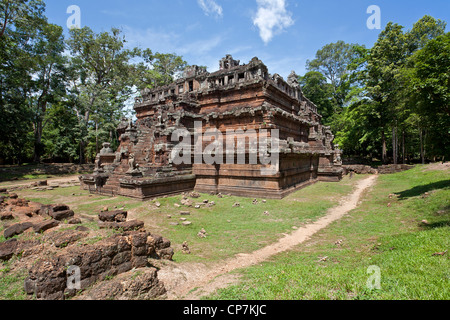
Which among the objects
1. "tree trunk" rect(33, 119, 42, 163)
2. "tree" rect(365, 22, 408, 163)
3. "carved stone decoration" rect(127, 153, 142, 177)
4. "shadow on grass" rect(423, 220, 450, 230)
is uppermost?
"tree" rect(365, 22, 408, 163)

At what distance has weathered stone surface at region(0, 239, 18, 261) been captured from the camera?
16.4 feet

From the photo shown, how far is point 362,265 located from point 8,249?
8.35m

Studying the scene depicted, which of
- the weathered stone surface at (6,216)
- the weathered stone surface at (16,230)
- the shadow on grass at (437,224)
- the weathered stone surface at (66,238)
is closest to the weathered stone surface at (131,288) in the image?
the weathered stone surface at (66,238)

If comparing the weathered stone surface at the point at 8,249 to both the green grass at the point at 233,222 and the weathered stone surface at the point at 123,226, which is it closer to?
the weathered stone surface at the point at 123,226

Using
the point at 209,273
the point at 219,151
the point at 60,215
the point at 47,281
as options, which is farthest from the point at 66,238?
the point at 219,151

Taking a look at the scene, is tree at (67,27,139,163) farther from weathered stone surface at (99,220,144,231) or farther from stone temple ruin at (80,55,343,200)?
weathered stone surface at (99,220,144,231)

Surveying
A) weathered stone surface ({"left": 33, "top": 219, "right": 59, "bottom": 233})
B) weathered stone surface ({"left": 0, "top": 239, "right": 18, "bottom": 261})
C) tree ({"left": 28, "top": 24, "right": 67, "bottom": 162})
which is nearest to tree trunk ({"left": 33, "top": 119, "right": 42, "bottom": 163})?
tree ({"left": 28, "top": 24, "right": 67, "bottom": 162})

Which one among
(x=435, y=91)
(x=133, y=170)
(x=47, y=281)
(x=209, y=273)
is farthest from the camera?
(x=133, y=170)

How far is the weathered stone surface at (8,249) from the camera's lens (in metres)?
4.99

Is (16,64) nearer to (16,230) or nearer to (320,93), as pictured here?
(16,230)

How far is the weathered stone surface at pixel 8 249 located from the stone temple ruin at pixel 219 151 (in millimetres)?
7764

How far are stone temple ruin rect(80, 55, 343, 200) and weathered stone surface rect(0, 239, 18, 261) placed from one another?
7.76m

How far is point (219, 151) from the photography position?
630 inches
